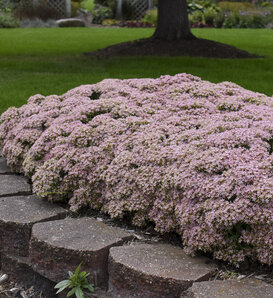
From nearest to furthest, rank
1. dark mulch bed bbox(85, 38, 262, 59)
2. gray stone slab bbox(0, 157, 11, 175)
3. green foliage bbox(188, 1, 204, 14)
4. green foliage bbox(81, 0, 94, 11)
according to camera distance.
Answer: gray stone slab bbox(0, 157, 11, 175) → dark mulch bed bbox(85, 38, 262, 59) → green foliage bbox(188, 1, 204, 14) → green foliage bbox(81, 0, 94, 11)

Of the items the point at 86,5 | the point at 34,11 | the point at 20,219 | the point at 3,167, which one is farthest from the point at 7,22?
the point at 86,5

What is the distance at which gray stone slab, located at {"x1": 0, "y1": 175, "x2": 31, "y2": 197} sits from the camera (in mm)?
3443

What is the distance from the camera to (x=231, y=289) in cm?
221

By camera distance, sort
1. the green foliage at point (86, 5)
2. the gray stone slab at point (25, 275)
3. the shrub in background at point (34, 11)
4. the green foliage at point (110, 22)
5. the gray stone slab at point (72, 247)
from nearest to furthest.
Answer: the gray stone slab at point (72, 247) → the gray stone slab at point (25, 275) → the shrub in background at point (34, 11) → the green foliage at point (110, 22) → the green foliage at point (86, 5)

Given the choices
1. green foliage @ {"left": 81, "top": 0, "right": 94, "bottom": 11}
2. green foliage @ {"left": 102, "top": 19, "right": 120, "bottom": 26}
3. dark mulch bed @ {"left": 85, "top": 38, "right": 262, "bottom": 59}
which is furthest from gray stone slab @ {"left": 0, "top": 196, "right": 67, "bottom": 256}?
green foliage @ {"left": 81, "top": 0, "right": 94, "bottom": 11}

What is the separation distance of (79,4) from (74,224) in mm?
26419

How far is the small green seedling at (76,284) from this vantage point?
2518 mm

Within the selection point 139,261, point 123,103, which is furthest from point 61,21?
point 139,261

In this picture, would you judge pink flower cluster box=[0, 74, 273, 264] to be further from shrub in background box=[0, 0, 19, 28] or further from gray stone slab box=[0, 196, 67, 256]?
shrub in background box=[0, 0, 19, 28]

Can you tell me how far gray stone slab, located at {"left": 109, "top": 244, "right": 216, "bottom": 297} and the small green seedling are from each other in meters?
0.13

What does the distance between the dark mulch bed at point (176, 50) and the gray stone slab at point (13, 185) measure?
24.0ft

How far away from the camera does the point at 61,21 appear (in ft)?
75.7

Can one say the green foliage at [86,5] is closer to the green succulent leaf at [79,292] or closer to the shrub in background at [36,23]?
the shrub in background at [36,23]

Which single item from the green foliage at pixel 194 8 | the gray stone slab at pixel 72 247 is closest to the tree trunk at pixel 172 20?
the gray stone slab at pixel 72 247
